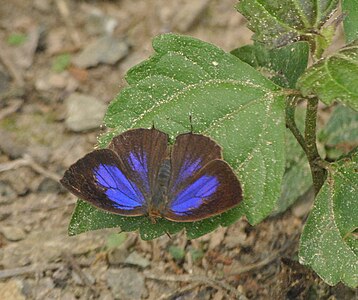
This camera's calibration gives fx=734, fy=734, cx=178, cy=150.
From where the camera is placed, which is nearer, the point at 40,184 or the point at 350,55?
the point at 350,55

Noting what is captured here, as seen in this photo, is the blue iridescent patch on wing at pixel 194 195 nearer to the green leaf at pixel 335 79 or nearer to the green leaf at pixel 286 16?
the green leaf at pixel 335 79

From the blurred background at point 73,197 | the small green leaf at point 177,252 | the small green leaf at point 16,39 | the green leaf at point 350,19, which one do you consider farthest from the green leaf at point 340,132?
the small green leaf at point 16,39

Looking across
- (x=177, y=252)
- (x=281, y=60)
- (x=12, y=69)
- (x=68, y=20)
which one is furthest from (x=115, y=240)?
(x=68, y=20)

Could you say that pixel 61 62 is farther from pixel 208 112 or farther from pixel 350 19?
pixel 350 19

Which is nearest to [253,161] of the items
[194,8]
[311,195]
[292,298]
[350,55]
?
[350,55]

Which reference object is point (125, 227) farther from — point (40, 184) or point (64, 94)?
point (64, 94)

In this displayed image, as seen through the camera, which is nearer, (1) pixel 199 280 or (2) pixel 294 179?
(1) pixel 199 280

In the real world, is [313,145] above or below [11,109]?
above

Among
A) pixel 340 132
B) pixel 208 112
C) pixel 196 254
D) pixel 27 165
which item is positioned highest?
pixel 208 112
